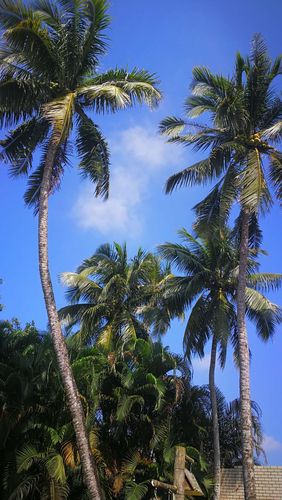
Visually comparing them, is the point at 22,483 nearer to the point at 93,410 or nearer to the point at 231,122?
the point at 93,410

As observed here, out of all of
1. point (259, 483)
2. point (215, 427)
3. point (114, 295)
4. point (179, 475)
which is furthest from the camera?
point (114, 295)

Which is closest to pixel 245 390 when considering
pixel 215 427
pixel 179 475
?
pixel 215 427

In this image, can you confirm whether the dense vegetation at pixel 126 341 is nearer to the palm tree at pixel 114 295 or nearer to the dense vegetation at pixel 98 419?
the dense vegetation at pixel 98 419

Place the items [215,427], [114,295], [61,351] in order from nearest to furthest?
1. [61,351]
2. [215,427]
3. [114,295]

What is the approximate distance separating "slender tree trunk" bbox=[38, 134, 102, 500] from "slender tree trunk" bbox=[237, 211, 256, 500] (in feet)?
13.5

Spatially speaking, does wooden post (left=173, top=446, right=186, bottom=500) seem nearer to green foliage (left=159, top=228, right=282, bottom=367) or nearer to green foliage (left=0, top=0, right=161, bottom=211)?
green foliage (left=0, top=0, right=161, bottom=211)

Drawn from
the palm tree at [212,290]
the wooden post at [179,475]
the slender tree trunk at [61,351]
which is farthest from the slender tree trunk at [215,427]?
the wooden post at [179,475]

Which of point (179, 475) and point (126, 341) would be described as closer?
point (179, 475)

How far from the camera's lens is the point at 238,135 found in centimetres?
1862

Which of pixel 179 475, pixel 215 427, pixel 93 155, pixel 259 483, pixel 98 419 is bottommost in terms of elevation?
pixel 179 475

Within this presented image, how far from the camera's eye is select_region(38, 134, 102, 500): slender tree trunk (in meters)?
12.8

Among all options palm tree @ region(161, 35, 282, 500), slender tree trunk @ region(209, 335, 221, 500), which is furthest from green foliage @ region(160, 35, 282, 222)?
slender tree trunk @ region(209, 335, 221, 500)

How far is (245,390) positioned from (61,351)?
5.58 metres

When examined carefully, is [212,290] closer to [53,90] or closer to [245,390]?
[245,390]
